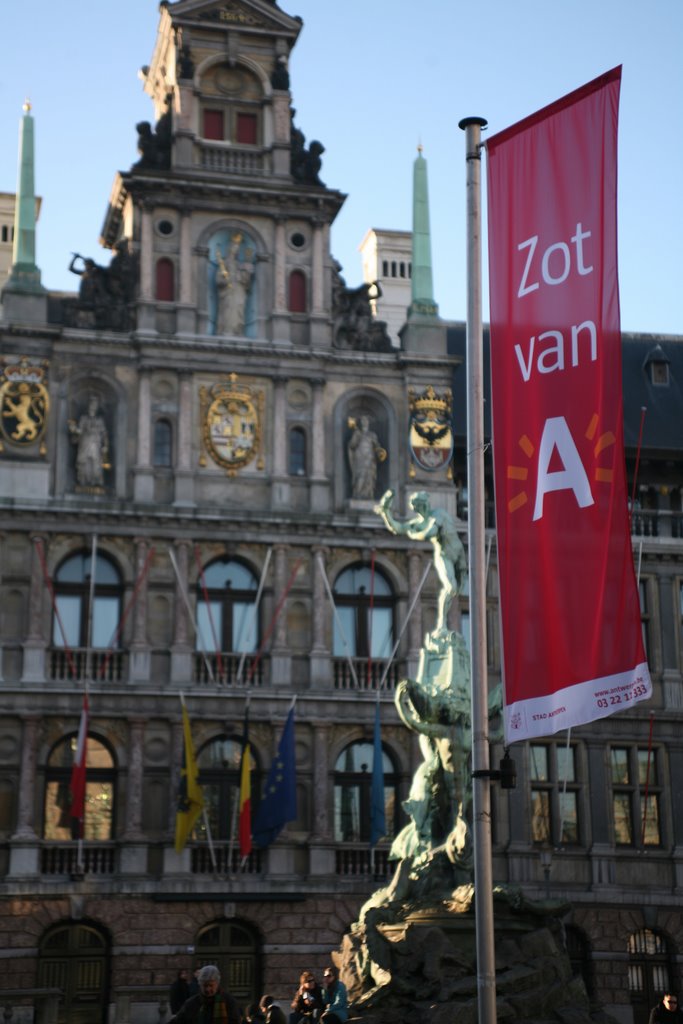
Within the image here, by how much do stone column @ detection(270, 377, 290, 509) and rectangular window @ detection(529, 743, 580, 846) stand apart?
8261 mm

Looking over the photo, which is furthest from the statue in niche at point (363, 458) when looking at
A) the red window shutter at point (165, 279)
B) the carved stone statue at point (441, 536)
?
the carved stone statue at point (441, 536)

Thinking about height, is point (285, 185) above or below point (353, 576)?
above

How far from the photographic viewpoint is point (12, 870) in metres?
36.5

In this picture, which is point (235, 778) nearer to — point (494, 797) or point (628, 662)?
point (494, 797)

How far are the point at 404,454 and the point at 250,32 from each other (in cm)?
1122

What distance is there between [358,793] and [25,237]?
49.3ft

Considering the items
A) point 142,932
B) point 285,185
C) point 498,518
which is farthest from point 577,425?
point 285,185

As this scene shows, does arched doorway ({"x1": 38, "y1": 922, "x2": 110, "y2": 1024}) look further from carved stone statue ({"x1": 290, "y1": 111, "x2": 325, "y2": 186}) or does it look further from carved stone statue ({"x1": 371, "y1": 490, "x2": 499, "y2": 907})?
carved stone statue ({"x1": 290, "y1": 111, "x2": 325, "y2": 186})

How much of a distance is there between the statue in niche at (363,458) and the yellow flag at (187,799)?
7384 millimetres

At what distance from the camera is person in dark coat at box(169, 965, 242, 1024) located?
13125 mm

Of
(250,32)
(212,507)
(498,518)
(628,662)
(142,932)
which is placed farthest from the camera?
(250,32)

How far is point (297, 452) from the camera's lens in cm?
4125

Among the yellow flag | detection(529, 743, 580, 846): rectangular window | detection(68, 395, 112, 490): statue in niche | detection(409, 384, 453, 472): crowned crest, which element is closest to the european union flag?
the yellow flag

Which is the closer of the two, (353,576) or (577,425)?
(577,425)
